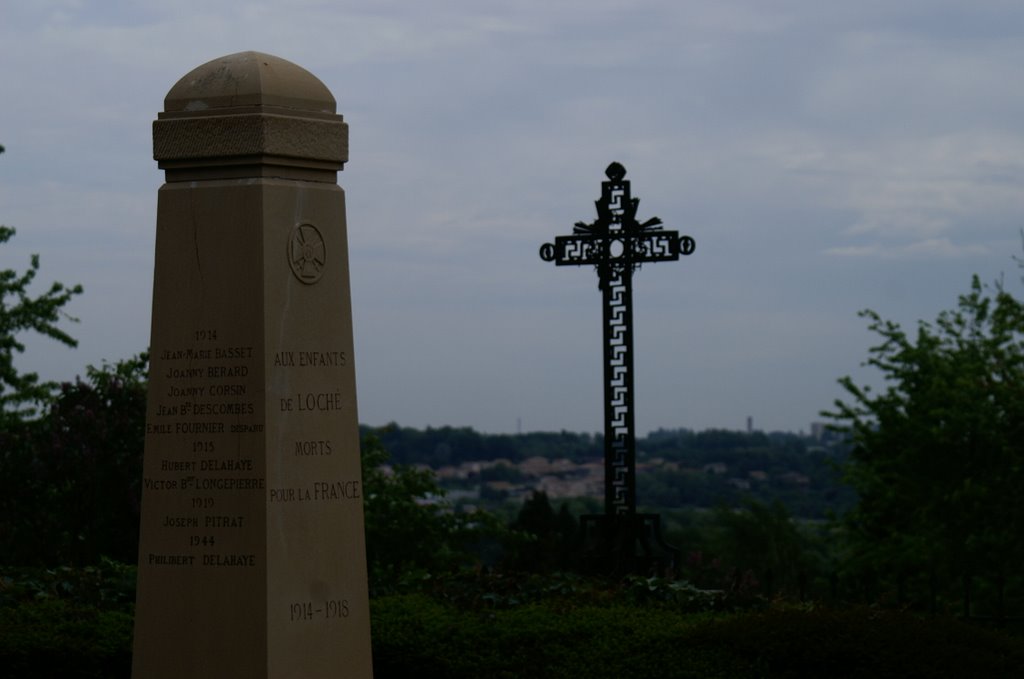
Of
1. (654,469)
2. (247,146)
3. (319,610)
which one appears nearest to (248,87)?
(247,146)

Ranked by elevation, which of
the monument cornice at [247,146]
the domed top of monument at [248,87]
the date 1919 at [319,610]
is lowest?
the date 1919 at [319,610]

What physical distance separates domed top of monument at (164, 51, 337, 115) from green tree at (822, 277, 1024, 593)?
17491mm

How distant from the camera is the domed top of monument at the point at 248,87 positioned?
7.36 metres

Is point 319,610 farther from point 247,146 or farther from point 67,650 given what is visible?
point 67,650

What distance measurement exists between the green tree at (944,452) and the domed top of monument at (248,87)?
689 inches

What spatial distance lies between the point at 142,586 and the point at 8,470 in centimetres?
1086

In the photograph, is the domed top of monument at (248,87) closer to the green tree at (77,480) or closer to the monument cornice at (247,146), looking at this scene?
the monument cornice at (247,146)

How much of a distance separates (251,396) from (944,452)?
2154 cm

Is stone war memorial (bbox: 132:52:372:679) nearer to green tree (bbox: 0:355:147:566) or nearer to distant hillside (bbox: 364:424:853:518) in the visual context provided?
green tree (bbox: 0:355:147:566)

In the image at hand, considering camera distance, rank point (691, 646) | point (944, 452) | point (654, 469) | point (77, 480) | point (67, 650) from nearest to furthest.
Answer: point (67, 650) → point (691, 646) → point (77, 480) → point (944, 452) → point (654, 469)

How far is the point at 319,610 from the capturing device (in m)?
7.38

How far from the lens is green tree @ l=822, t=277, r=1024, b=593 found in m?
24.7

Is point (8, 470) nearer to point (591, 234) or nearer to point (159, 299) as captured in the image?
point (591, 234)

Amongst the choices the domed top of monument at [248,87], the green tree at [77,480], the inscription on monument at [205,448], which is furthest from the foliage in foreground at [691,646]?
the green tree at [77,480]
